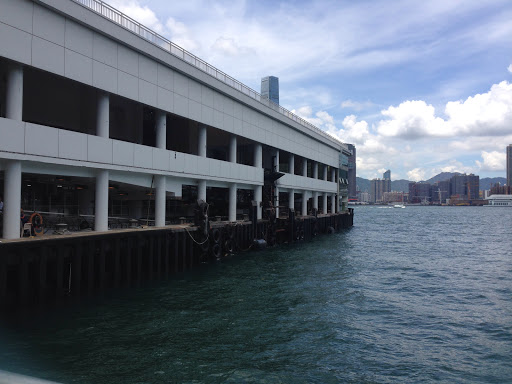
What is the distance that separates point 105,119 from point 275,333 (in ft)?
54.2

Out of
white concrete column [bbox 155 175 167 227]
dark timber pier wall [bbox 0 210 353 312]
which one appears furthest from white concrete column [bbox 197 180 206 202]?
white concrete column [bbox 155 175 167 227]

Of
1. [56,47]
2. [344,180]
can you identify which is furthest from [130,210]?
[344,180]

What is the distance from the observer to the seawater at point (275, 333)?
10844mm

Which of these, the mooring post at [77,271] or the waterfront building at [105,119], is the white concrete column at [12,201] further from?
the mooring post at [77,271]

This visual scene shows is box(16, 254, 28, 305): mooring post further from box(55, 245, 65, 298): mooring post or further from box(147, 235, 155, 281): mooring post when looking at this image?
box(147, 235, 155, 281): mooring post

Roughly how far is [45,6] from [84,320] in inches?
613

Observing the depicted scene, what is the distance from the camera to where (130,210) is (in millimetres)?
33594

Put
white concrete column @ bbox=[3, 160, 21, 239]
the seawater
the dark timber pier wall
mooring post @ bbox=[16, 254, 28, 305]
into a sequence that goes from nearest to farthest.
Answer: the seawater
mooring post @ bbox=[16, 254, 28, 305]
the dark timber pier wall
white concrete column @ bbox=[3, 160, 21, 239]

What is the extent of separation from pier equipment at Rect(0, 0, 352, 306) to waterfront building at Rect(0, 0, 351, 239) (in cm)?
7

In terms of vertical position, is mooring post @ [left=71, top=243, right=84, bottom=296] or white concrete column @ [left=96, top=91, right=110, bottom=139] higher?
white concrete column @ [left=96, top=91, right=110, bottom=139]

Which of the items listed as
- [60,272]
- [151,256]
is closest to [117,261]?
[151,256]

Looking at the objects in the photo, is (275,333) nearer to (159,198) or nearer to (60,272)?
(60,272)

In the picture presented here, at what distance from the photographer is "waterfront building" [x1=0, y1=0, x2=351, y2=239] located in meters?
17.8

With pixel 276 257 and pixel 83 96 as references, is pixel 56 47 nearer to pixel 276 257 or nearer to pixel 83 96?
pixel 83 96
